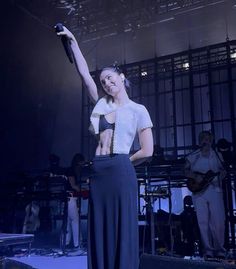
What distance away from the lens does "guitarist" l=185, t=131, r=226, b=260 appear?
455 cm

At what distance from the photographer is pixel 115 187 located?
1536 millimetres

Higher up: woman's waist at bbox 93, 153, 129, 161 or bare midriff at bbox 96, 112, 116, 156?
bare midriff at bbox 96, 112, 116, 156

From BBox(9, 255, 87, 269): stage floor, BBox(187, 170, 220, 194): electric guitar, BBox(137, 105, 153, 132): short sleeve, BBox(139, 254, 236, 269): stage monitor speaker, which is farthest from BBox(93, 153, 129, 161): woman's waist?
BBox(187, 170, 220, 194): electric guitar

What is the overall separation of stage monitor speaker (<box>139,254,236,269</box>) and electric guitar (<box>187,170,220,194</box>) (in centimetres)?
262

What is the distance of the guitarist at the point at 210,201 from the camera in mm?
4547

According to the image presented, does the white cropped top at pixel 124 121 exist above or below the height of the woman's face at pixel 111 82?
below

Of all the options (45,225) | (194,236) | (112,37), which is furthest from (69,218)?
(112,37)

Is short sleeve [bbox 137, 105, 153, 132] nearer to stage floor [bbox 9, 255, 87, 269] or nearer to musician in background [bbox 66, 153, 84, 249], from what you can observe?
stage floor [bbox 9, 255, 87, 269]

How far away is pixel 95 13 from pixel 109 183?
9529mm

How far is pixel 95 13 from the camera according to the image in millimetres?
10172

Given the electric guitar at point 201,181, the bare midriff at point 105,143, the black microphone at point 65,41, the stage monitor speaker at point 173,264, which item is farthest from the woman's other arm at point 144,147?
the electric guitar at point 201,181

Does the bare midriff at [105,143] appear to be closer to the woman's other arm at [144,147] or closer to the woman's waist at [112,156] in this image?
the woman's waist at [112,156]

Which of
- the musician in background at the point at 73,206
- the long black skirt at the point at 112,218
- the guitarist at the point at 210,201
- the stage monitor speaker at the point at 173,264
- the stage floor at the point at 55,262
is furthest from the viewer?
the musician in background at the point at 73,206

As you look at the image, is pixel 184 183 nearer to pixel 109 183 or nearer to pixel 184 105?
pixel 109 183
